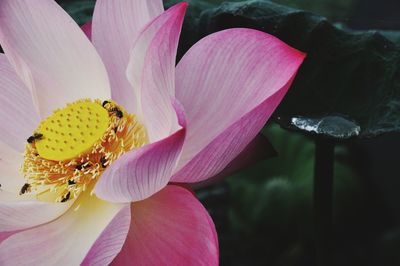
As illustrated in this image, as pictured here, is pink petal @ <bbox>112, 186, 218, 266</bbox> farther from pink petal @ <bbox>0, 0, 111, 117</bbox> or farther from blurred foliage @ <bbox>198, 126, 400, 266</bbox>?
blurred foliage @ <bbox>198, 126, 400, 266</bbox>

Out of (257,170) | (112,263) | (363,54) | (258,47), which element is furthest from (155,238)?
(257,170)

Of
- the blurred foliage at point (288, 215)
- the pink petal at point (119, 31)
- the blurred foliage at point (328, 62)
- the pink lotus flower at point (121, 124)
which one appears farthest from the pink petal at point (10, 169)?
the blurred foliage at point (288, 215)

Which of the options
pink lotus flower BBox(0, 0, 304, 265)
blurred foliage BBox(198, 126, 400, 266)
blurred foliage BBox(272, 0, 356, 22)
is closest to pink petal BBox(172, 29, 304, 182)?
pink lotus flower BBox(0, 0, 304, 265)

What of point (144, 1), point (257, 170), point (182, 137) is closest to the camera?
point (182, 137)

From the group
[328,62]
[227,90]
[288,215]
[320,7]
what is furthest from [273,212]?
[227,90]

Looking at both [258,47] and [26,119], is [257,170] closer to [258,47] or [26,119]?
[26,119]
